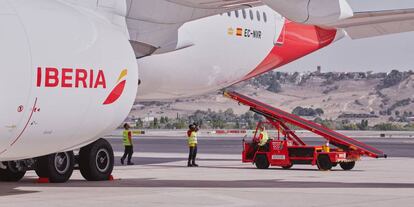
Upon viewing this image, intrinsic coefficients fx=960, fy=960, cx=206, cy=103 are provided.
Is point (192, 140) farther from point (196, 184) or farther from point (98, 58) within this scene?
point (98, 58)

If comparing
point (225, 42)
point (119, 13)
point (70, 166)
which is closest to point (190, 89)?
point (225, 42)

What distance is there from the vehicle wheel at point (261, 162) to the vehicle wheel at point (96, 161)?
8.11 m

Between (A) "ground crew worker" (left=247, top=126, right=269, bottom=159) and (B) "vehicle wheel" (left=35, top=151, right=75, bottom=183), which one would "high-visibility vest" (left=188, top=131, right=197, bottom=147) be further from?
(B) "vehicle wheel" (left=35, top=151, right=75, bottom=183)

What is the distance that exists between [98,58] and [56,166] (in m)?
6.04

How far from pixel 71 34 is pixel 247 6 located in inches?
199

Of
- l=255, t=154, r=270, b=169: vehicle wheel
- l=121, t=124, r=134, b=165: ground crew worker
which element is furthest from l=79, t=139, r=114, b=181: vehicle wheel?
l=121, t=124, r=134, b=165: ground crew worker

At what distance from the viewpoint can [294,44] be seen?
2781 centimetres

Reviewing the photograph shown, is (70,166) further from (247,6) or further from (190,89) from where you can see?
(247,6)

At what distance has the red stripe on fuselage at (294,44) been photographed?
1061 inches

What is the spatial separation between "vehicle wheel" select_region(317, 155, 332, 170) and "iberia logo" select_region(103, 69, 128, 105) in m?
13.7

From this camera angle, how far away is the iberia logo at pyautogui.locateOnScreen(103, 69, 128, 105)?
17812mm

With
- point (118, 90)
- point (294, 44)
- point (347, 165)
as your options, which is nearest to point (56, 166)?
point (118, 90)

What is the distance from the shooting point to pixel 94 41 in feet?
Answer: 57.1

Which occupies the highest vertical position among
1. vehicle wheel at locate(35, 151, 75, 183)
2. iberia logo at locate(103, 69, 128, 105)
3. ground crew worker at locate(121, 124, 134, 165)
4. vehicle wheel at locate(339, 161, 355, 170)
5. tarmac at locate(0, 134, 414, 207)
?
iberia logo at locate(103, 69, 128, 105)
